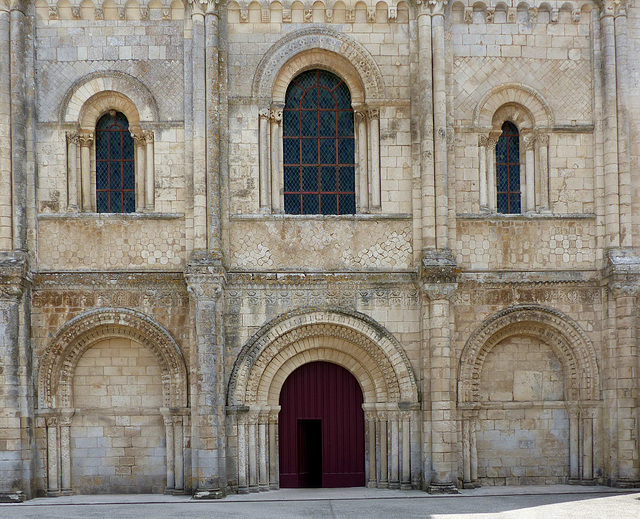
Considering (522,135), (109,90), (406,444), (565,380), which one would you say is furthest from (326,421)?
(109,90)

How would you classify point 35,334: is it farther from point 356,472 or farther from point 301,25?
point 301,25

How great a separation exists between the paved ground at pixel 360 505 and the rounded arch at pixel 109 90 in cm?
758

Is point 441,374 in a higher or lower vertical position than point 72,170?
lower

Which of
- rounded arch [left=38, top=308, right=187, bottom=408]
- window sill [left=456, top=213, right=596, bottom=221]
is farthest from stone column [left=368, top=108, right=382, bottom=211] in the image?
rounded arch [left=38, top=308, right=187, bottom=408]

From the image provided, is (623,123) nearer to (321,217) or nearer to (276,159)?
(321,217)

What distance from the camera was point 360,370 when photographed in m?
17.9

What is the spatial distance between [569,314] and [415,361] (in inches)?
132

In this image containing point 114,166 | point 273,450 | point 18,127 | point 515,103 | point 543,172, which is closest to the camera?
point 18,127

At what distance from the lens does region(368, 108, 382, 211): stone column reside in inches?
706

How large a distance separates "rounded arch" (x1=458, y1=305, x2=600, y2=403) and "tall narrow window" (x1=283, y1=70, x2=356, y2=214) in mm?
3775

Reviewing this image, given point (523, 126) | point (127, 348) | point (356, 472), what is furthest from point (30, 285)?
point (523, 126)

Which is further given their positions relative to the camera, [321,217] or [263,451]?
[321,217]

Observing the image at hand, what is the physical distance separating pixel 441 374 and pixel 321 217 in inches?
156

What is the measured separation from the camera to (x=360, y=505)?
15.9 m
